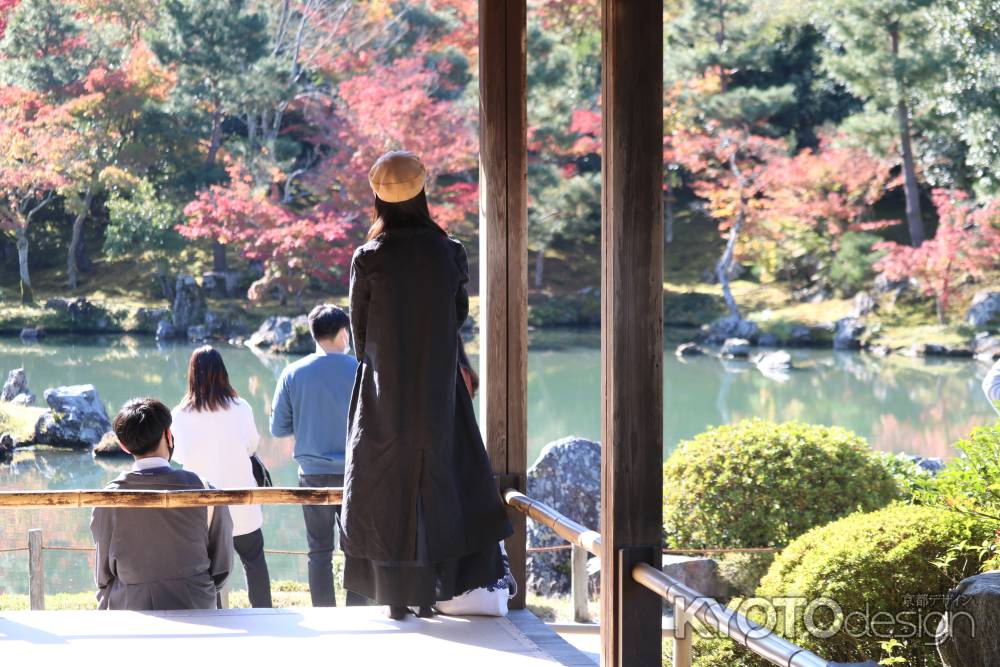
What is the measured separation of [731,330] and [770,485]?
10.1 meters

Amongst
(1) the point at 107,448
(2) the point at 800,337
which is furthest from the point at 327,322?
(2) the point at 800,337

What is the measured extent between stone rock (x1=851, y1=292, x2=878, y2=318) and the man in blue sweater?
1217 cm

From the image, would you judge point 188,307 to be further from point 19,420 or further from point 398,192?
point 398,192

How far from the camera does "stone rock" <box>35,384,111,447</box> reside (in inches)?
340

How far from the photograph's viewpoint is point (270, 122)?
1372 centimetres

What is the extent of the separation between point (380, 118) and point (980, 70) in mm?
6660

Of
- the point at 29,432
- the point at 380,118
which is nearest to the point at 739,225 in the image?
the point at 380,118

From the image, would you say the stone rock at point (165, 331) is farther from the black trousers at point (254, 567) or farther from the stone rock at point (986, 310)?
the black trousers at point (254, 567)

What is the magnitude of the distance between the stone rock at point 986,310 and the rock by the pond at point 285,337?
7847 mm

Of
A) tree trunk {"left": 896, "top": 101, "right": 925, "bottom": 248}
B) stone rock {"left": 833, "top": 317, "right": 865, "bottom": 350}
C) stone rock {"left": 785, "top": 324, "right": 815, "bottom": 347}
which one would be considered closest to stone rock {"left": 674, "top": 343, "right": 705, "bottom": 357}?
stone rock {"left": 785, "top": 324, "right": 815, "bottom": 347}

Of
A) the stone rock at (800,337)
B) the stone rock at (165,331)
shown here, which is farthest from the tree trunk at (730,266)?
the stone rock at (165,331)

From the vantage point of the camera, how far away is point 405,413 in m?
2.28

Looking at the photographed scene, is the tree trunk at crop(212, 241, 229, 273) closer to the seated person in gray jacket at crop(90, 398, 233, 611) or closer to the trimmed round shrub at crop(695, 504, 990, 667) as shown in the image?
the trimmed round shrub at crop(695, 504, 990, 667)

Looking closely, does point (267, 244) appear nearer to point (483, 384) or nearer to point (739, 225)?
point (739, 225)
